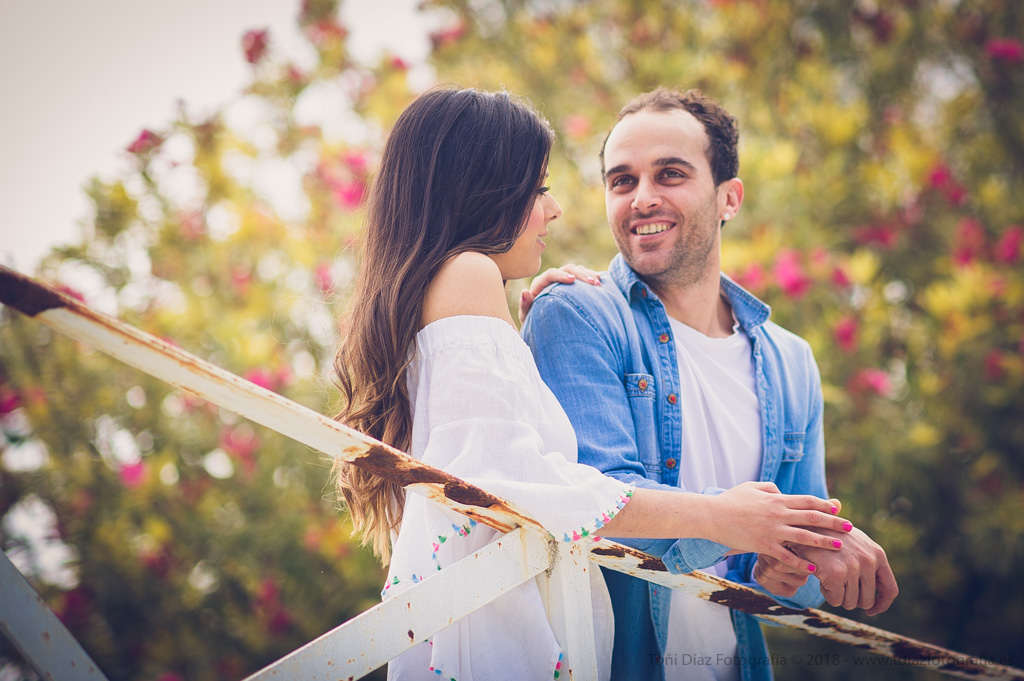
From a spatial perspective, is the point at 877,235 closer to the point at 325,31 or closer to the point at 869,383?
the point at 869,383

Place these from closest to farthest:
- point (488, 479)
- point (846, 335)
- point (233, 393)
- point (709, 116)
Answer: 1. point (233, 393)
2. point (488, 479)
3. point (709, 116)
4. point (846, 335)

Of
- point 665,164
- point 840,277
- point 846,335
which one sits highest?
point 665,164

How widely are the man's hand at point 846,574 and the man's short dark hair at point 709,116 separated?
116 centimetres

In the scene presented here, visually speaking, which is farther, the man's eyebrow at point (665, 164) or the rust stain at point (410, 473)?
the man's eyebrow at point (665, 164)

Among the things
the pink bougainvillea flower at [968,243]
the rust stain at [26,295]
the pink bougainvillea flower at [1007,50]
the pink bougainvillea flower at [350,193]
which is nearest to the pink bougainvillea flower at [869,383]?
the pink bougainvillea flower at [968,243]

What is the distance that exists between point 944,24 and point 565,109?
1959 mm

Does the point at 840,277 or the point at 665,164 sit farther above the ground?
the point at 665,164

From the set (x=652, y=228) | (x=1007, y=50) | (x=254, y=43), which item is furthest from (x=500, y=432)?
(x=1007, y=50)

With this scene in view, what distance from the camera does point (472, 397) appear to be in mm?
1314

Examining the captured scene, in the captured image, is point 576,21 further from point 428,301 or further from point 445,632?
point 445,632

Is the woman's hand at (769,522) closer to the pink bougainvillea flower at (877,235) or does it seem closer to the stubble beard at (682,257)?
the stubble beard at (682,257)

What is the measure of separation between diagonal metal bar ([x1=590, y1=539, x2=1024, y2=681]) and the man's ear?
1162 millimetres

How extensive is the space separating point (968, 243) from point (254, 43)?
3.47m

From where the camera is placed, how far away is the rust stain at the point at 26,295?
2.77 feet
